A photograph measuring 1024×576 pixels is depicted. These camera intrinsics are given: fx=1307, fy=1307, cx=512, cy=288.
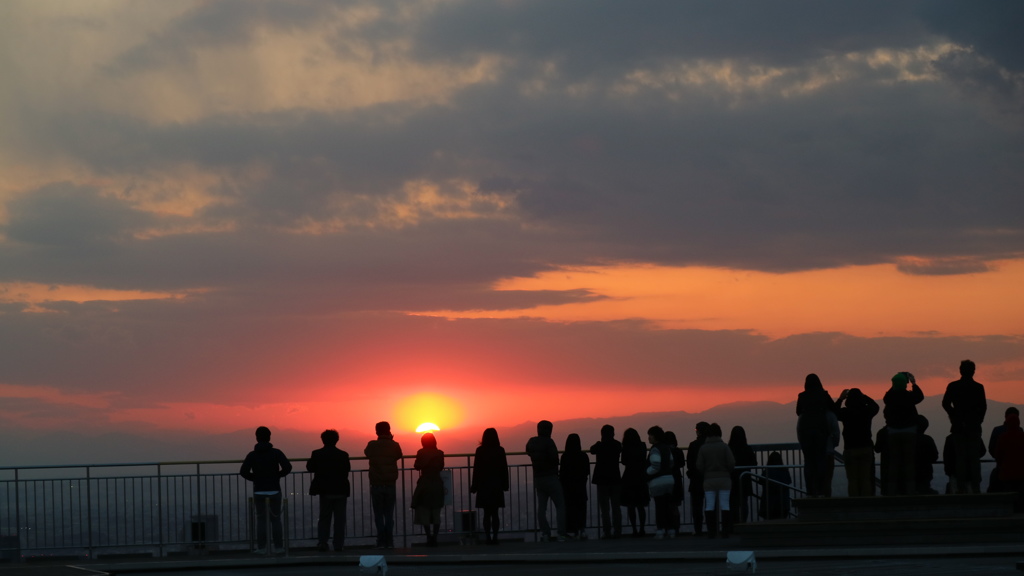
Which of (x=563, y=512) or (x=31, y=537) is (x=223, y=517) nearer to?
(x=31, y=537)

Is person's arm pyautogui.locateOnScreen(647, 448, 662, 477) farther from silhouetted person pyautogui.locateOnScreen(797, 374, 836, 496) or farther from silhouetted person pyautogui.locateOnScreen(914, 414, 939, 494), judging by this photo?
silhouetted person pyautogui.locateOnScreen(914, 414, 939, 494)

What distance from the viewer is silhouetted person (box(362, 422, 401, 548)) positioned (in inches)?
873

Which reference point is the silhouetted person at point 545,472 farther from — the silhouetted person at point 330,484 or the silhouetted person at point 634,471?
the silhouetted person at point 330,484

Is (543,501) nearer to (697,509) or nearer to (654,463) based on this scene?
(654,463)

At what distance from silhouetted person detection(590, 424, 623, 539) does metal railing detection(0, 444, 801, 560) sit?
1627 millimetres

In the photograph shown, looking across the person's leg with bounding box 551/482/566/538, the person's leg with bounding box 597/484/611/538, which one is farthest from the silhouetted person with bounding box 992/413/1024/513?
the person's leg with bounding box 551/482/566/538

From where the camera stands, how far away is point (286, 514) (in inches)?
824

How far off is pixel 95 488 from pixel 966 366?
1424cm

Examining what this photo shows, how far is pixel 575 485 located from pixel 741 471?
2.93 m

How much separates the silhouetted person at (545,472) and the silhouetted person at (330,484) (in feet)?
10.8

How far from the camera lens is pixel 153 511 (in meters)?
22.3

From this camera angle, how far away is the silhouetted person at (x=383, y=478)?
22172 mm

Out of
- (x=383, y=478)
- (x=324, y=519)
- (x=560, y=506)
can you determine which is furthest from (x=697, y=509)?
(x=324, y=519)

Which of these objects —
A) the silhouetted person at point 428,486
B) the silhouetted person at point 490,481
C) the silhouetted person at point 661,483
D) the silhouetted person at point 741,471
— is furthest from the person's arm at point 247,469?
the silhouetted person at point 741,471
